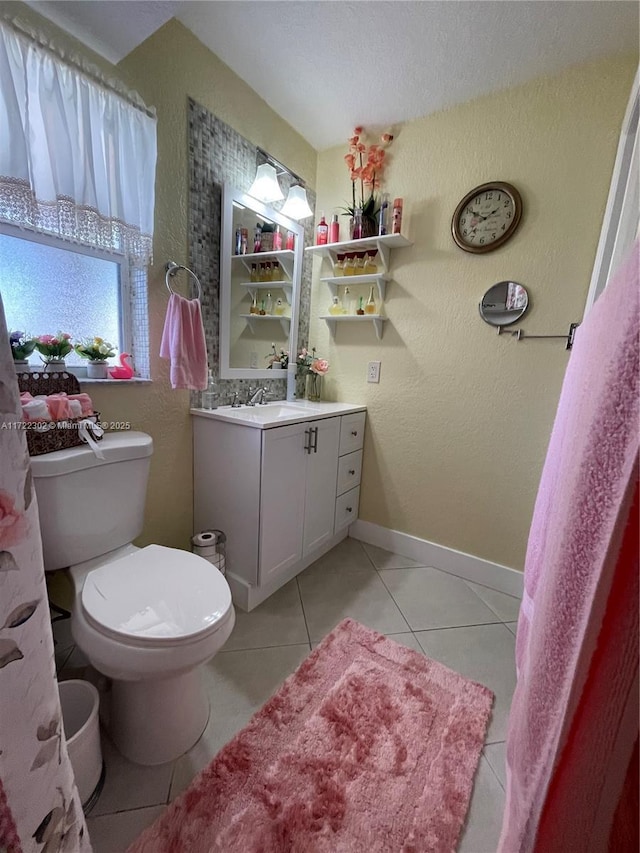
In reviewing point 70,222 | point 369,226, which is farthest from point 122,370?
point 369,226

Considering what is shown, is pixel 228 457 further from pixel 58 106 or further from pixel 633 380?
pixel 633 380

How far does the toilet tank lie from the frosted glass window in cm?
45

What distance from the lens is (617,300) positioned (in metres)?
0.41

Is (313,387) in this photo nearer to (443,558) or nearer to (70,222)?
(443,558)

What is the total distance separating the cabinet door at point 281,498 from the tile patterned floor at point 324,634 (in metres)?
0.22

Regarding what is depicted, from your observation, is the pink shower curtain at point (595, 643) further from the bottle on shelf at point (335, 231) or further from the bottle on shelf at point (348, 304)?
the bottle on shelf at point (335, 231)

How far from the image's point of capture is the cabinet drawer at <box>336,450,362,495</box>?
1983mm

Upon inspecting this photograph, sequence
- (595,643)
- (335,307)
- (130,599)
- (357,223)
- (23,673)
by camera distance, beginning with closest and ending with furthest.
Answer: (595,643) → (23,673) → (130,599) → (357,223) → (335,307)

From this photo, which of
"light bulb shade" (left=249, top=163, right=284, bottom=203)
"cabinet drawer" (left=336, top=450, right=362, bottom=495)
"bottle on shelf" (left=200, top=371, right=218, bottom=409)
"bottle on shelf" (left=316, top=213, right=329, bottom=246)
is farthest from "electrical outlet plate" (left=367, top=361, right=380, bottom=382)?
"light bulb shade" (left=249, top=163, right=284, bottom=203)

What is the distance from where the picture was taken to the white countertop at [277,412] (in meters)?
1.46

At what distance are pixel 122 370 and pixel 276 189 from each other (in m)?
1.21

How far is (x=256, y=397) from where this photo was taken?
194 centimetres

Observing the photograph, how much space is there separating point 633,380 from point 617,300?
0.47 feet

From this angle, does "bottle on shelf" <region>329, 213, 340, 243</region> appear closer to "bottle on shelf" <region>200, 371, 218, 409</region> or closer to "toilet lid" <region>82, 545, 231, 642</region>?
"bottle on shelf" <region>200, 371, 218, 409</region>
